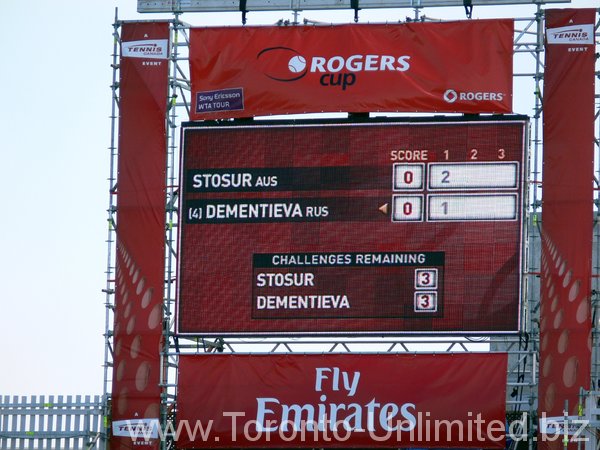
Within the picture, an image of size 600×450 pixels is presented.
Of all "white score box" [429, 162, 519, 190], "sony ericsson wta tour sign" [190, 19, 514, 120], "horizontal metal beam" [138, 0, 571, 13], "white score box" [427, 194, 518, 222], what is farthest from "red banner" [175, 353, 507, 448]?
"horizontal metal beam" [138, 0, 571, 13]

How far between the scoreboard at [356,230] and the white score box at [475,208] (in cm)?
1

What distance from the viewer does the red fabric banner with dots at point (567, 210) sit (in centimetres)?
2184

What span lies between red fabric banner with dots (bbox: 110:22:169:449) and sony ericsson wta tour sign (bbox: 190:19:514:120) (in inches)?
25.8

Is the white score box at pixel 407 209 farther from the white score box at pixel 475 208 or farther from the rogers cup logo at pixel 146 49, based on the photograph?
the rogers cup logo at pixel 146 49

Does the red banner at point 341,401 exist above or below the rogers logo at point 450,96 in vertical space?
below

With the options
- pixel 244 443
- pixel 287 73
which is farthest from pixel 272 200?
pixel 244 443

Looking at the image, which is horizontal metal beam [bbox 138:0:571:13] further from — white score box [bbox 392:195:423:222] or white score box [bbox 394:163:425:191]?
white score box [bbox 392:195:423:222]

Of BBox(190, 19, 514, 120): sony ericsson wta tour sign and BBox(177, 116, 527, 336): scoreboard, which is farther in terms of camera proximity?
BBox(190, 19, 514, 120): sony ericsson wta tour sign

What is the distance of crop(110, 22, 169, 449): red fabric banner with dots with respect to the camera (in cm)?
2262

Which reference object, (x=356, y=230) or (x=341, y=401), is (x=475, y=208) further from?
(x=341, y=401)

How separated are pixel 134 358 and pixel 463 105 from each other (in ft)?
18.4

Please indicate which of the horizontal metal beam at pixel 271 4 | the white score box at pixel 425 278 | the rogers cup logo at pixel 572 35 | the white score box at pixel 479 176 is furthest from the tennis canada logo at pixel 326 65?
the white score box at pixel 425 278

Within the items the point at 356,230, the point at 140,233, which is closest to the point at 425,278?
the point at 356,230

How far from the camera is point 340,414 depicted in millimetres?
22000
